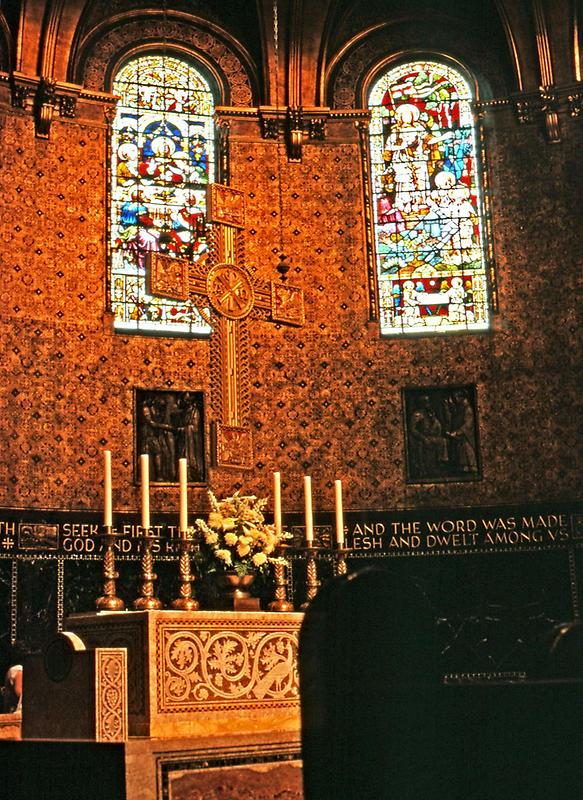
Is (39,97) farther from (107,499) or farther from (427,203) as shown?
(107,499)

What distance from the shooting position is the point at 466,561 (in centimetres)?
1432

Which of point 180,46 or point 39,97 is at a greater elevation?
point 180,46

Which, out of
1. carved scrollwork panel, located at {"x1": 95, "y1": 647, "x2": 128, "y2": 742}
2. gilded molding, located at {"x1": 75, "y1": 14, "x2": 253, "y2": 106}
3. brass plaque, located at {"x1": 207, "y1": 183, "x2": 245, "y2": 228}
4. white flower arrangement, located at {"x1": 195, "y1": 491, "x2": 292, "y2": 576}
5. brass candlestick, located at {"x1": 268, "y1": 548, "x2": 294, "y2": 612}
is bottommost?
carved scrollwork panel, located at {"x1": 95, "y1": 647, "x2": 128, "y2": 742}

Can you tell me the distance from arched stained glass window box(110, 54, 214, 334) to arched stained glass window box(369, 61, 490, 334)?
95.3 inches

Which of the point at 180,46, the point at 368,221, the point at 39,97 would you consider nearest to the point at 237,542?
the point at 368,221

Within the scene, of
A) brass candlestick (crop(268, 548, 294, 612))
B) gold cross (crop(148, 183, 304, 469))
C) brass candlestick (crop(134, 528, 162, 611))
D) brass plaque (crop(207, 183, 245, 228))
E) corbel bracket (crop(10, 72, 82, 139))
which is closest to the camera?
brass candlestick (crop(134, 528, 162, 611))

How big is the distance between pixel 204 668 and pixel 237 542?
44.0 inches

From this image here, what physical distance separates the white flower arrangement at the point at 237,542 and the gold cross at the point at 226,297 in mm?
1023

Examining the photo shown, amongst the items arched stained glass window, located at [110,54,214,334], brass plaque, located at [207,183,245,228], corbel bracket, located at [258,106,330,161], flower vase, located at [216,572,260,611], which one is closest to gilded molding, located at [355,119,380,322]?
corbel bracket, located at [258,106,330,161]

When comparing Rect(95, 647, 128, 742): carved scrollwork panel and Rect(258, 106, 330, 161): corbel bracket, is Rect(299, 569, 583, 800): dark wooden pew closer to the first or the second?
Rect(95, 647, 128, 742): carved scrollwork panel

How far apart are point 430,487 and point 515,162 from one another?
14.9ft

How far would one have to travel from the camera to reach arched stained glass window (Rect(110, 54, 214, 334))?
49.6 ft

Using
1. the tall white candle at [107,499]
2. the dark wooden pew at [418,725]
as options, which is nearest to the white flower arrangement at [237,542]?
the tall white candle at [107,499]

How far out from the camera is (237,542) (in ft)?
25.1
